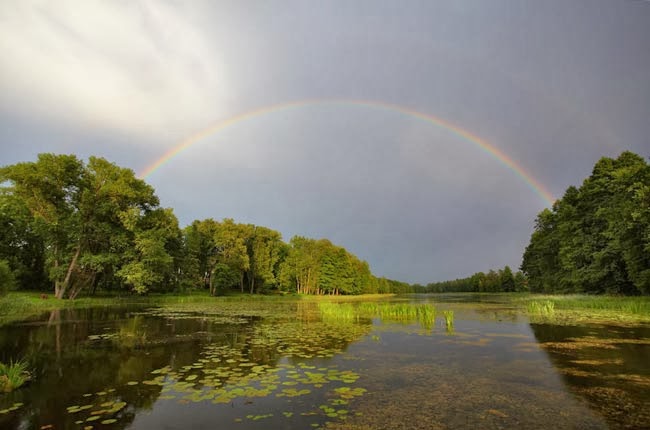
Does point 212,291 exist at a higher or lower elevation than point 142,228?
lower

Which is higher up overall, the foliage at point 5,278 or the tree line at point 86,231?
the tree line at point 86,231

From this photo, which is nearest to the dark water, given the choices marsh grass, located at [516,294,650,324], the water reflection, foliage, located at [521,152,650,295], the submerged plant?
the water reflection

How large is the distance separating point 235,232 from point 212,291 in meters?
10.7

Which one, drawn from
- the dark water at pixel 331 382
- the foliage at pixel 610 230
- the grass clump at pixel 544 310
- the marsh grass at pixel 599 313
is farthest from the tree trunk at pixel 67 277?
the foliage at pixel 610 230

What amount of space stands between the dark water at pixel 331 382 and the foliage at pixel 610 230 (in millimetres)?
19103

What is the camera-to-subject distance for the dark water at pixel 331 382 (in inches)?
211

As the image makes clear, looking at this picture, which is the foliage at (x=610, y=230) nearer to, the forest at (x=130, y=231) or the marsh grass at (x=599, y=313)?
the forest at (x=130, y=231)

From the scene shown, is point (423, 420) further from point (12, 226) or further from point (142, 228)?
point (12, 226)

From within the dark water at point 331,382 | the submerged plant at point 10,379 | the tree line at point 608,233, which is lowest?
the dark water at point 331,382

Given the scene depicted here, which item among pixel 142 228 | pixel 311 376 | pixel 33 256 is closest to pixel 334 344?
pixel 311 376

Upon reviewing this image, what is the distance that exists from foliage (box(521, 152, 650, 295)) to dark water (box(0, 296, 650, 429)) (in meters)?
19.1

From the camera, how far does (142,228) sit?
41.5m

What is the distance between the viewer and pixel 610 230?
31781mm

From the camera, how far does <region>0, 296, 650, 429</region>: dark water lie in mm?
5359
